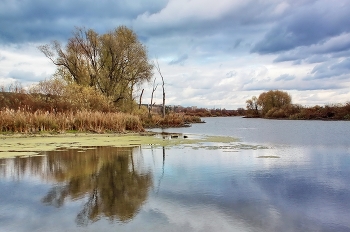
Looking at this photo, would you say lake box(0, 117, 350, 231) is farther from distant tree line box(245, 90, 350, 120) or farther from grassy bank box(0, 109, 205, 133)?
distant tree line box(245, 90, 350, 120)

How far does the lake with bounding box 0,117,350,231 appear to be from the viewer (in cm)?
393

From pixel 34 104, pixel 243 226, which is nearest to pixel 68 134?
pixel 34 104

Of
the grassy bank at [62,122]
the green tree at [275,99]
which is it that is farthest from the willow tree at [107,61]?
the green tree at [275,99]

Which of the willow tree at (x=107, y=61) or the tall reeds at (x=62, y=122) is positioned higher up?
the willow tree at (x=107, y=61)

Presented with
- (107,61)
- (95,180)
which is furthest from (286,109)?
(95,180)

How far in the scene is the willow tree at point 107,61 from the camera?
1239 inches

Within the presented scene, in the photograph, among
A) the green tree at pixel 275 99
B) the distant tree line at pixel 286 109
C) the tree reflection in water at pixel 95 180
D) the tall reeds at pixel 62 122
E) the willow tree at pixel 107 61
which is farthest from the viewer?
the green tree at pixel 275 99

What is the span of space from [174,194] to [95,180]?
5.51ft

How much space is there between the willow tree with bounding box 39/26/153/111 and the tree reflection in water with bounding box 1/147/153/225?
22972 millimetres

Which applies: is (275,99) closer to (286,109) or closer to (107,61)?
(286,109)

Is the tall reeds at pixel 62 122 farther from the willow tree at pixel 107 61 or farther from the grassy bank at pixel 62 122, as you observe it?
the willow tree at pixel 107 61

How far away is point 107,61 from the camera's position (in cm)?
3281

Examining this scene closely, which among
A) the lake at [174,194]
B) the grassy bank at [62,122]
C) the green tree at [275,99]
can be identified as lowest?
the lake at [174,194]

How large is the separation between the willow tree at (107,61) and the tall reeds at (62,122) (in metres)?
13.1
